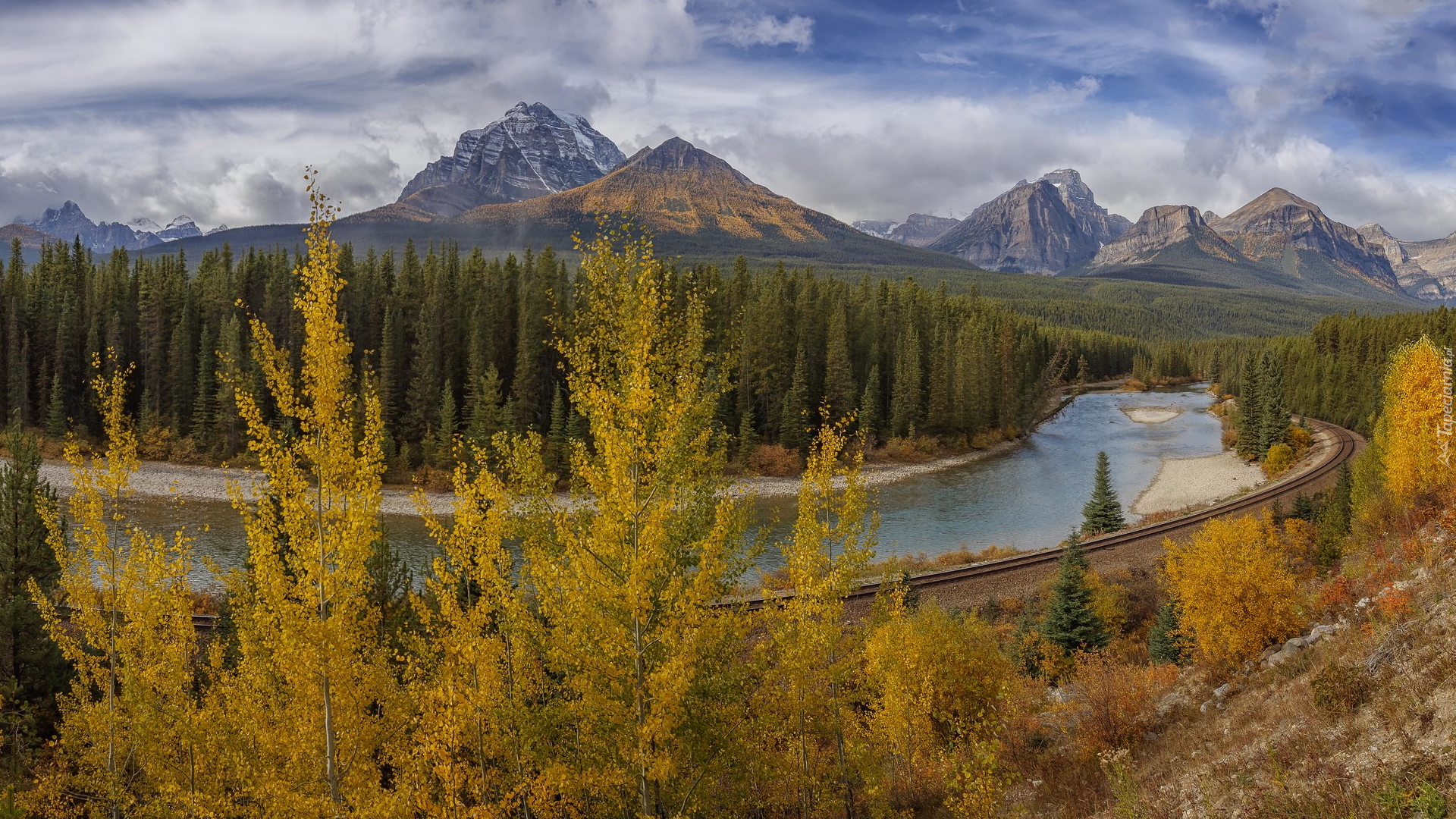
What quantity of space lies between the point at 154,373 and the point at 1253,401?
336 feet

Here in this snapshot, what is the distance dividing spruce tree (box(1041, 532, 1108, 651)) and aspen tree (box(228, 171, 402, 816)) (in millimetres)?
22401

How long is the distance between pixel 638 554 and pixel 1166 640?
2277cm

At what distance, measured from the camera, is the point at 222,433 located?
218 feet

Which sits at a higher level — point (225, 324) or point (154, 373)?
point (225, 324)

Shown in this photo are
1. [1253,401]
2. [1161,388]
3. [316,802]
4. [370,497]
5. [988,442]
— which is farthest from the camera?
[1161,388]

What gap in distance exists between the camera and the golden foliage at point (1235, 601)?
1988 centimetres

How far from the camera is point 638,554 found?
33.3 feet

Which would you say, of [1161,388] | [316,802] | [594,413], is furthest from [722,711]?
[1161,388]

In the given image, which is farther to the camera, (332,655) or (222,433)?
(222,433)

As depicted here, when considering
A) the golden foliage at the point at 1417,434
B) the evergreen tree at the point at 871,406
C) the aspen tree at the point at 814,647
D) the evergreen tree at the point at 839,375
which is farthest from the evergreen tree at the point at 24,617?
the evergreen tree at the point at 839,375

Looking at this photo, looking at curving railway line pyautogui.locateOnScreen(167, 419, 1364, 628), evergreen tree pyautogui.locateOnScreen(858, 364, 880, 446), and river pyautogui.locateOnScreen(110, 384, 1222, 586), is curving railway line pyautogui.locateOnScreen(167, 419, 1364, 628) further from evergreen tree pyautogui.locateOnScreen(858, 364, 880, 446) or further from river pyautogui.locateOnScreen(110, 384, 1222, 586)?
evergreen tree pyautogui.locateOnScreen(858, 364, 880, 446)

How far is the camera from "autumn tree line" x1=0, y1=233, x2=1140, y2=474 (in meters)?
65.4

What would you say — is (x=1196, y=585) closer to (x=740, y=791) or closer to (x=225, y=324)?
(x=740, y=791)

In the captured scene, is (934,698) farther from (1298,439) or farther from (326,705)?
(1298,439)
